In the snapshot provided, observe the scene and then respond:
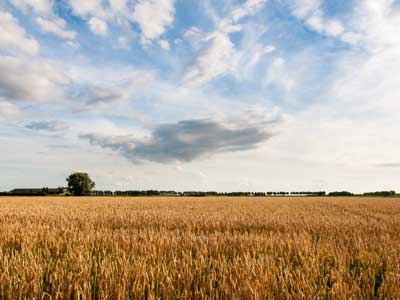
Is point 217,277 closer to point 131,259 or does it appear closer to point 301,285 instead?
point 301,285

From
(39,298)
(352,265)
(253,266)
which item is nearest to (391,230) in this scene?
(352,265)

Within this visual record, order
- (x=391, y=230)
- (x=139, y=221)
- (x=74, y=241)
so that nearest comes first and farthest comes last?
(x=74, y=241), (x=391, y=230), (x=139, y=221)

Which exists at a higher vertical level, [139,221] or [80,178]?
[80,178]

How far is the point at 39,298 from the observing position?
2.71 m

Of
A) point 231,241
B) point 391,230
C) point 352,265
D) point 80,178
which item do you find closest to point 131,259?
point 231,241

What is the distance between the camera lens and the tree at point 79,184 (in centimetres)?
9856

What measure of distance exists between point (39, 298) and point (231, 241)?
3332mm

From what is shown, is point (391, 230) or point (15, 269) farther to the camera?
point (391, 230)

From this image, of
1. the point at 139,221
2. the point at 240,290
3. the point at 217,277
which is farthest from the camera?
the point at 139,221

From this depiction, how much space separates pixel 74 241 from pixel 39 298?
266cm

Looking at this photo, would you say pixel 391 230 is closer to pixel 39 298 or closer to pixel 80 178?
pixel 39 298

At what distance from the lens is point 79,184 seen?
98.6m

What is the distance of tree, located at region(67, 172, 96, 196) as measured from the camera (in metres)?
98.6

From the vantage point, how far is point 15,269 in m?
3.42
